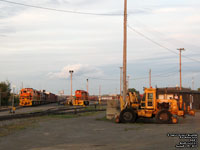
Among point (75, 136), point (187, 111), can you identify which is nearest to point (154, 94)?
point (187, 111)

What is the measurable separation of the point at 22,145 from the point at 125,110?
11884mm

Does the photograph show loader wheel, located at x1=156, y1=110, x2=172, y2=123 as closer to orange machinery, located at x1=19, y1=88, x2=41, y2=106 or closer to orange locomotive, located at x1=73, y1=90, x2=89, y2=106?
orange machinery, located at x1=19, y1=88, x2=41, y2=106

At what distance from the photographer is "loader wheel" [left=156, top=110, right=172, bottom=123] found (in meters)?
23.0

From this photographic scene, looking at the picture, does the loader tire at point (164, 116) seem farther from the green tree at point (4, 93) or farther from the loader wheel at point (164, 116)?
the green tree at point (4, 93)

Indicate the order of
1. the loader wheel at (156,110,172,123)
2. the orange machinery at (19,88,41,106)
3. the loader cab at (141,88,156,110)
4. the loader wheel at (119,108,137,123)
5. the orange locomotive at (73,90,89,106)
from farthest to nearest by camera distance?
the orange locomotive at (73,90,89,106) → the orange machinery at (19,88,41,106) → the loader wheel at (119,108,137,123) → the loader cab at (141,88,156,110) → the loader wheel at (156,110,172,123)

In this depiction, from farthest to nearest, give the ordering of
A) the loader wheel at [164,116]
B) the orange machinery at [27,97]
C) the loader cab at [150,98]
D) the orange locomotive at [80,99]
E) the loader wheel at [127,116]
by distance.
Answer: the orange locomotive at [80,99]
the orange machinery at [27,97]
the loader wheel at [127,116]
the loader cab at [150,98]
the loader wheel at [164,116]

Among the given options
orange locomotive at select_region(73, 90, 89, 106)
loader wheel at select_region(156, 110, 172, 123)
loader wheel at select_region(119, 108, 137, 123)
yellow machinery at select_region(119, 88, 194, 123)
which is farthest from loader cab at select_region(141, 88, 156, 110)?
orange locomotive at select_region(73, 90, 89, 106)

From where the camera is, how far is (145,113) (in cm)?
2383

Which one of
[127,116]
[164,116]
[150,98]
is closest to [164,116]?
[164,116]

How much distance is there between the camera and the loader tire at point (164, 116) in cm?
2305

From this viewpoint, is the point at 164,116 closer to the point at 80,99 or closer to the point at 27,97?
the point at 27,97

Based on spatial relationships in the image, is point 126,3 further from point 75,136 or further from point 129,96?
point 75,136

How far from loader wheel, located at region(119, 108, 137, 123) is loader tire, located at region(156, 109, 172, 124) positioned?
1.95 meters

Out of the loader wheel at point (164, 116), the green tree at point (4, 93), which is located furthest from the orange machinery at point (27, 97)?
the loader wheel at point (164, 116)
